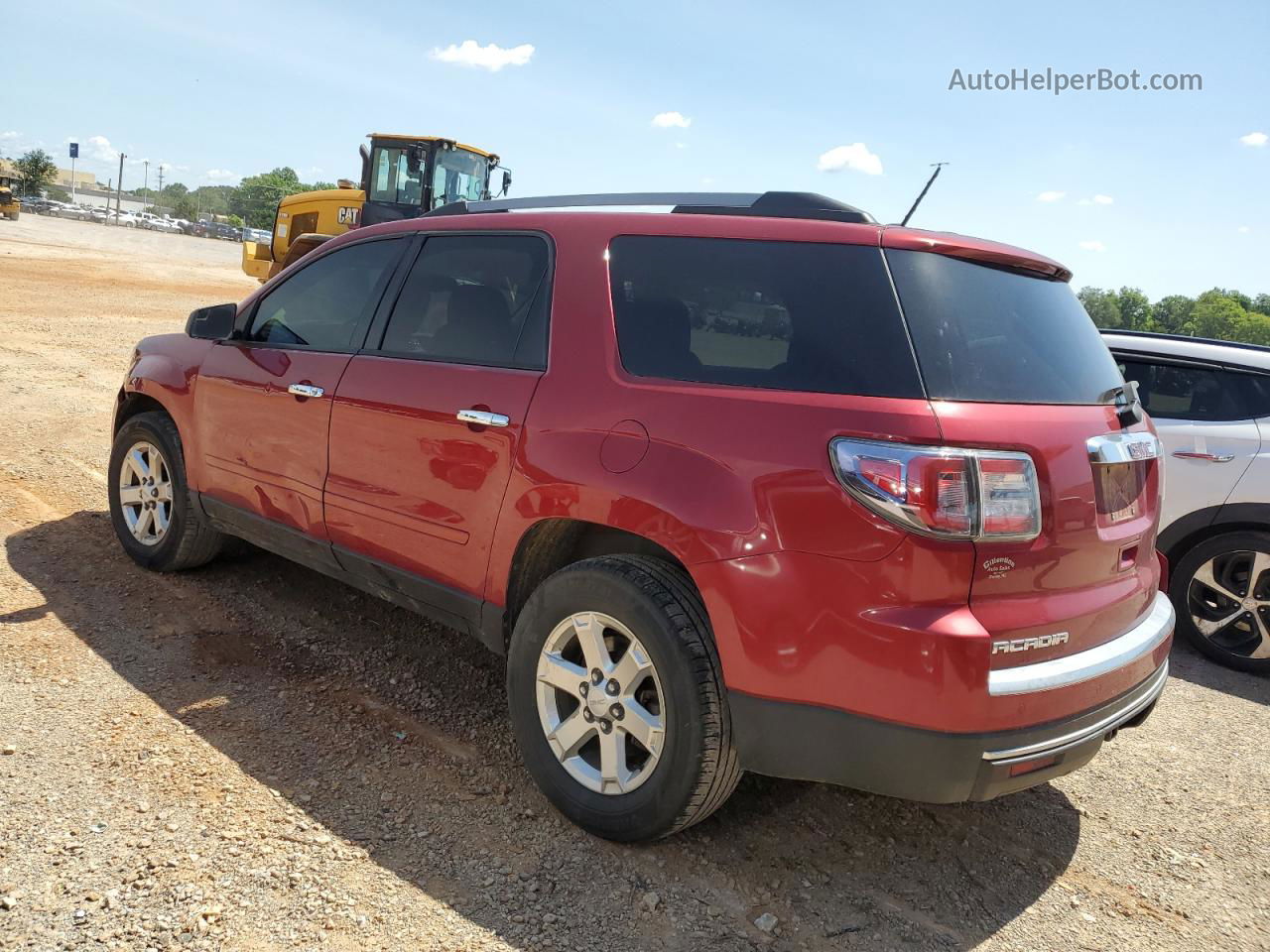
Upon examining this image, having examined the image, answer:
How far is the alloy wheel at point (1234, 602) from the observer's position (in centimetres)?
511

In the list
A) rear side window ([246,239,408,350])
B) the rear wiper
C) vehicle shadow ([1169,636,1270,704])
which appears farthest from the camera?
vehicle shadow ([1169,636,1270,704])

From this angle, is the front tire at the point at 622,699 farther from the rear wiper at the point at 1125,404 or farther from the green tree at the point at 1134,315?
the green tree at the point at 1134,315

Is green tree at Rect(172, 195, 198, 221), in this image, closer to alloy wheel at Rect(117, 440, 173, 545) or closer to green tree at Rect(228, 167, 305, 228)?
green tree at Rect(228, 167, 305, 228)

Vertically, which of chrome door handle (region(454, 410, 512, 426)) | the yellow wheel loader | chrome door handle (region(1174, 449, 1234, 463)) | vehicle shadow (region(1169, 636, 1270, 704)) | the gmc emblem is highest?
the yellow wheel loader

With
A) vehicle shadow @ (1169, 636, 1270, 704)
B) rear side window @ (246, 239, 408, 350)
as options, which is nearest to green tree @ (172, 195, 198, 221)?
rear side window @ (246, 239, 408, 350)

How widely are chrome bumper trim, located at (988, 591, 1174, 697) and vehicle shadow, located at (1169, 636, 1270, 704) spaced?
7.38ft

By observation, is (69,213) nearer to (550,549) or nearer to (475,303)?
(475,303)

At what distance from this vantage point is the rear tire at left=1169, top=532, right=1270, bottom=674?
5098mm

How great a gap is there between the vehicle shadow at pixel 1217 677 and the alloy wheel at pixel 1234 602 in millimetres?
114

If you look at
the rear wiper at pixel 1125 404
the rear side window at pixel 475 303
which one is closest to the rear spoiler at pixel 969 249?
the rear wiper at pixel 1125 404

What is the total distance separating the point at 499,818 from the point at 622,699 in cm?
61

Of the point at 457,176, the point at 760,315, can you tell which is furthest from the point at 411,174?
the point at 760,315

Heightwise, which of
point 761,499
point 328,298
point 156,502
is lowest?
point 156,502

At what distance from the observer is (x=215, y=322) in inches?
178
